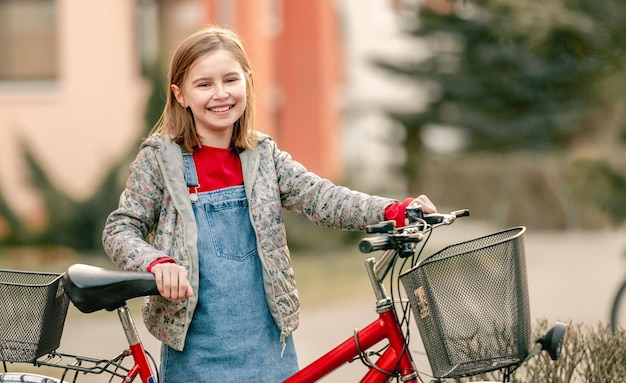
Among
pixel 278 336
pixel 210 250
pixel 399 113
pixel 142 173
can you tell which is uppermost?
pixel 142 173

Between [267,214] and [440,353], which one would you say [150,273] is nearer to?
[267,214]

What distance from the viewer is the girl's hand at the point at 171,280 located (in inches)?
129

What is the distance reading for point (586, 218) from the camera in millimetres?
21688

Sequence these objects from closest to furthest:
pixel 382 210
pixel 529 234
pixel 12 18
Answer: pixel 382 210 → pixel 12 18 → pixel 529 234

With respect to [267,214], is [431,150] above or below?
below

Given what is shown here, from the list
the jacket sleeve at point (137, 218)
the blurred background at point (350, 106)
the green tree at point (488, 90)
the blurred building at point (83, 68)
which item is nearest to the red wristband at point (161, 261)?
the jacket sleeve at point (137, 218)

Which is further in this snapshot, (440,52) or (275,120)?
(440,52)

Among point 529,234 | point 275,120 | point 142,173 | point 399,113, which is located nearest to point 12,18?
point 275,120

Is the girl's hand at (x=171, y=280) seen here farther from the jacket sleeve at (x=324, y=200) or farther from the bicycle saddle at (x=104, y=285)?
the jacket sleeve at (x=324, y=200)

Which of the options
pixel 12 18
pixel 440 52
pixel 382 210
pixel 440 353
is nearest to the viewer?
pixel 440 353

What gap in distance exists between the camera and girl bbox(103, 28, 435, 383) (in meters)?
3.59

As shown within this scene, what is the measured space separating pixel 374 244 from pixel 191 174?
85 centimetres

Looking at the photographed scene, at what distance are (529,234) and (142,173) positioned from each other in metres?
18.2

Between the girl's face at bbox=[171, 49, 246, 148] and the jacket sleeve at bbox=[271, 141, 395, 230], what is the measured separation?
0.74ft
